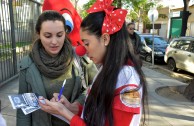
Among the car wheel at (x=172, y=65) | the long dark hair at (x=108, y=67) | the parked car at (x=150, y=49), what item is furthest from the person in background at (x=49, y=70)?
the parked car at (x=150, y=49)

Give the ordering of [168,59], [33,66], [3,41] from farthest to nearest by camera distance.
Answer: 1. [168,59]
2. [3,41]
3. [33,66]

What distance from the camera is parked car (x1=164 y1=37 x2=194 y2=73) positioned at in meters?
8.48

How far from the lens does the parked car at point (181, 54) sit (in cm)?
848

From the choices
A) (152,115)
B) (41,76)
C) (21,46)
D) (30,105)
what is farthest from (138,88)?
(21,46)

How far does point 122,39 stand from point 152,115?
3471 mm

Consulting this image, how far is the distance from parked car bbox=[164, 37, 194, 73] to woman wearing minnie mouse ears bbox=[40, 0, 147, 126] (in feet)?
25.5

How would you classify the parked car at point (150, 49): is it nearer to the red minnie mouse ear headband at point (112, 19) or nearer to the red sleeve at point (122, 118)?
the red minnie mouse ear headband at point (112, 19)

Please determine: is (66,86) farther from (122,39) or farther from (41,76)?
(122,39)

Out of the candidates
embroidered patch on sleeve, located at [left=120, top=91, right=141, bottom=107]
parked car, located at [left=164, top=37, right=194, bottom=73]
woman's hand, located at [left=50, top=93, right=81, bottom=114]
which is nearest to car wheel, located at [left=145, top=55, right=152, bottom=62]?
parked car, located at [left=164, top=37, right=194, bottom=73]

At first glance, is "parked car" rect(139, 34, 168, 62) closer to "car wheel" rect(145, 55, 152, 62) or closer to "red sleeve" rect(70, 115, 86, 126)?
"car wheel" rect(145, 55, 152, 62)

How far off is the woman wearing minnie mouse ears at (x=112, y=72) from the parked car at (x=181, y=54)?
7758mm

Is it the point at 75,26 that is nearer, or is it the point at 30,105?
the point at 30,105

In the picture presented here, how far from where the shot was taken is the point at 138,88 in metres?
1.23

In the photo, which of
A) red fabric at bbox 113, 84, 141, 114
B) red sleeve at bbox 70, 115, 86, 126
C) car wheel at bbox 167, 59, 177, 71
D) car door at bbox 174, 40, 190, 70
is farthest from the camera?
→ car wheel at bbox 167, 59, 177, 71
